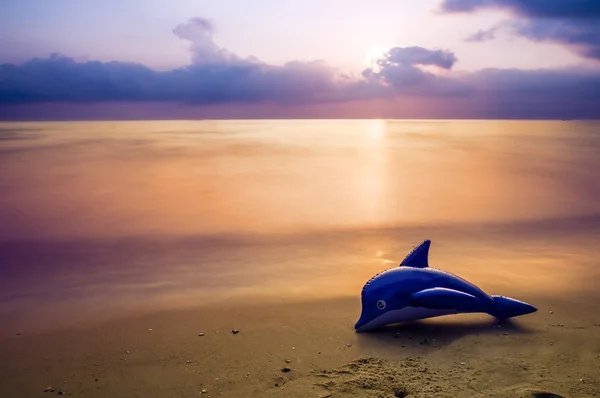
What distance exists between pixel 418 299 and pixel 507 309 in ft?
5.38

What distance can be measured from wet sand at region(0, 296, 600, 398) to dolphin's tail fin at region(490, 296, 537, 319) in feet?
0.53

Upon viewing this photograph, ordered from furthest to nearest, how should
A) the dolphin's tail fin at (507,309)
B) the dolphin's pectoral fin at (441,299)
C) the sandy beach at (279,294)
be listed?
1. the dolphin's tail fin at (507,309)
2. the dolphin's pectoral fin at (441,299)
3. the sandy beach at (279,294)

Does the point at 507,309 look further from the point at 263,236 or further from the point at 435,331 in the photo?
the point at 263,236

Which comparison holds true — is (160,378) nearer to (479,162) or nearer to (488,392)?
(488,392)

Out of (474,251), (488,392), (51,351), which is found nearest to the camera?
(488,392)

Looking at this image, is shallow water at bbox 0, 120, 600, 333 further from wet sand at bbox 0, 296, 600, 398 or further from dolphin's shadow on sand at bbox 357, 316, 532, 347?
dolphin's shadow on sand at bbox 357, 316, 532, 347

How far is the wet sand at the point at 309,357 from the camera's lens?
19.9 ft

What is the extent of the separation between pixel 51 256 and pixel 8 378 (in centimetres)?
726

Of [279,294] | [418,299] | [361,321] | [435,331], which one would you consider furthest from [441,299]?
[279,294]

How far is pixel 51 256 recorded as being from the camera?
43.9 feet

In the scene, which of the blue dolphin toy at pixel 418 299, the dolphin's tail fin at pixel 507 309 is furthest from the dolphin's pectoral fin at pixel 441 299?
the dolphin's tail fin at pixel 507 309

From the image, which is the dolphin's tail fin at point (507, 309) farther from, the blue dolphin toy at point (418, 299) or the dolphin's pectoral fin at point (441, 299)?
the dolphin's pectoral fin at point (441, 299)

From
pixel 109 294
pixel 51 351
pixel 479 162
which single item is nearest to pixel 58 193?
pixel 109 294

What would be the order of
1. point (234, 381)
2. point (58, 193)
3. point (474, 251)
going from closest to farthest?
→ point (234, 381) → point (474, 251) → point (58, 193)
